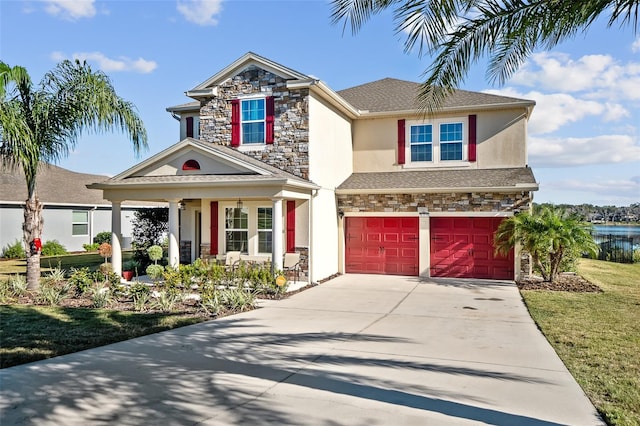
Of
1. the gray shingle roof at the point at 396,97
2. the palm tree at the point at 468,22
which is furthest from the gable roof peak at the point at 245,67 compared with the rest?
the palm tree at the point at 468,22

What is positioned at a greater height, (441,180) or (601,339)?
(441,180)

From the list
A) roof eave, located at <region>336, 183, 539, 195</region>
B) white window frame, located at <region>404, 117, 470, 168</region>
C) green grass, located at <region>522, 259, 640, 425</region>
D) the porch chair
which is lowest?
green grass, located at <region>522, 259, 640, 425</region>

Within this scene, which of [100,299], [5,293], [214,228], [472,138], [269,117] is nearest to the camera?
[100,299]

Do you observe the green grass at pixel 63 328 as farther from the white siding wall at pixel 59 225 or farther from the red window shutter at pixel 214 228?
the white siding wall at pixel 59 225

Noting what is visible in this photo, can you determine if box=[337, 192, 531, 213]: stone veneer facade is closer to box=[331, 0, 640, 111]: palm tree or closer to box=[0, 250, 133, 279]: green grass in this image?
box=[331, 0, 640, 111]: palm tree

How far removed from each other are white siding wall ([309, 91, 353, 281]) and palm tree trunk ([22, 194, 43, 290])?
25.9 ft

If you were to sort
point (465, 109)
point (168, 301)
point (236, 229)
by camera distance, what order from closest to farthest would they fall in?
1. point (168, 301)
2. point (236, 229)
3. point (465, 109)

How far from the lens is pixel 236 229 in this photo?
51.6 feet

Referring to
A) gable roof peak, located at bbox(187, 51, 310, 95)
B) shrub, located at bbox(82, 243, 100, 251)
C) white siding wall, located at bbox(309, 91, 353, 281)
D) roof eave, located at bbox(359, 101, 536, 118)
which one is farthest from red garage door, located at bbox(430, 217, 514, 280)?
shrub, located at bbox(82, 243, 100, 251)

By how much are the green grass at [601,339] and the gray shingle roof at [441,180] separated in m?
3.88

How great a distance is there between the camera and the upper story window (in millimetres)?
15111

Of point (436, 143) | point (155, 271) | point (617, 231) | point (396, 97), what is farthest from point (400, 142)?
point (617, 231)

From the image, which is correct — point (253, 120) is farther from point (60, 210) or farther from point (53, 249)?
point (60, 210)

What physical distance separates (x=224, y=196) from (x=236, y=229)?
2.53 meters
